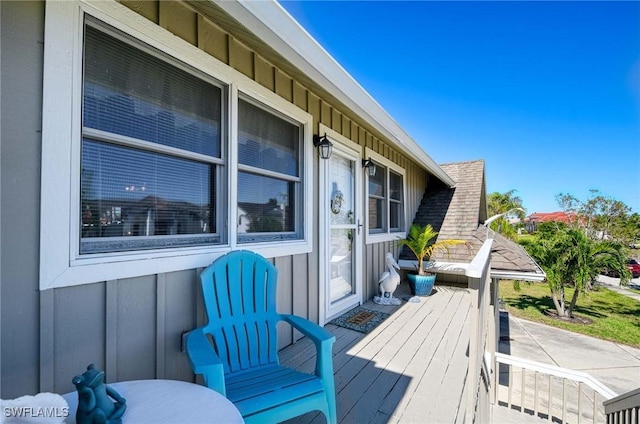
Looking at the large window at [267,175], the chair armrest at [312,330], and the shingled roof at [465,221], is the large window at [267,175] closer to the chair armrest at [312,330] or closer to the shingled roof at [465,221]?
the chair armrest at [312,330]

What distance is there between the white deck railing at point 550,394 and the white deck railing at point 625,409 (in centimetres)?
80

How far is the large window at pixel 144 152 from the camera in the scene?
137 centimetres

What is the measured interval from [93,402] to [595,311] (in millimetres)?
15082

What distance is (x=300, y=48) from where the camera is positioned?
1785 mm

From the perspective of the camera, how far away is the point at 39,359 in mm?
1135

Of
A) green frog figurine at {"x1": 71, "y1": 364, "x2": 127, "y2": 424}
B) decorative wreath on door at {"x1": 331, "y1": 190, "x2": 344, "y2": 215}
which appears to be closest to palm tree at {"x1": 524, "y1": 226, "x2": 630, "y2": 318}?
decorative wreath on door at {"x1": 331, "y1": 190, "x2": 344, "y2": 215}

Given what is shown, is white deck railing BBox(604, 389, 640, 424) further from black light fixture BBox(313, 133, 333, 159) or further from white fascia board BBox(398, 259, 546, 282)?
black light fixture BBox(313, 133, 333, 159)

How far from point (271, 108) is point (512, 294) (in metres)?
14.9

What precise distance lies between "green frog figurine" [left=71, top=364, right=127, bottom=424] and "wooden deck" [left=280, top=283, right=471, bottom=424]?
1183mm

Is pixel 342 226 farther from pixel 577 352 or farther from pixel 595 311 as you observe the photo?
pixel 595 311

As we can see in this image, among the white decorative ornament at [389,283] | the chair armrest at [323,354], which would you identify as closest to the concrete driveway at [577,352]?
the white decorative ornament at [389,283]

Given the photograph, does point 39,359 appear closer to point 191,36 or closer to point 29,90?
point 29,90

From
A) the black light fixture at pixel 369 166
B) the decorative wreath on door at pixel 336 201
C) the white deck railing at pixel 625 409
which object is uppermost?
the black light fixture at pixel 369 166

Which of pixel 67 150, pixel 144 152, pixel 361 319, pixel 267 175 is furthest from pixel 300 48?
pixel 361 319
